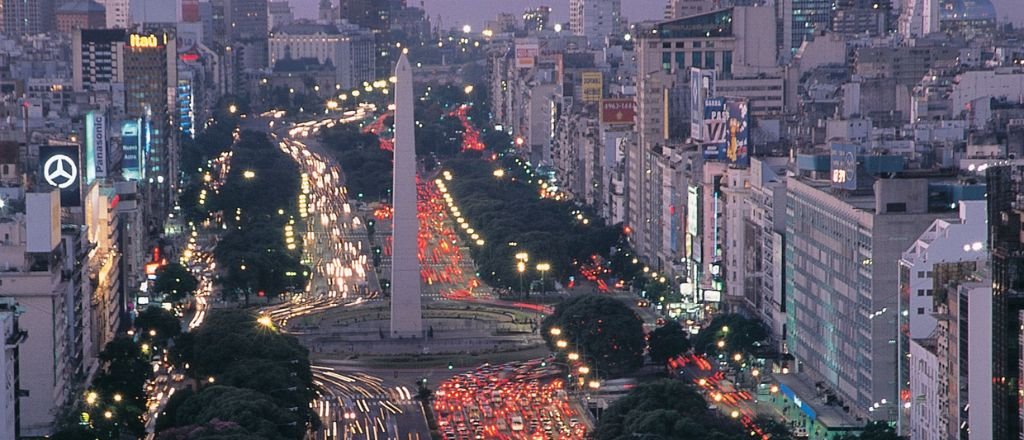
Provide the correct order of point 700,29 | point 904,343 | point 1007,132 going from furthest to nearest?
point 700,29
point 1007,132
point 904,343

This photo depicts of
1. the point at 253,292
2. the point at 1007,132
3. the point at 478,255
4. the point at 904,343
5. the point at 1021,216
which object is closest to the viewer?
the point at 1021,216

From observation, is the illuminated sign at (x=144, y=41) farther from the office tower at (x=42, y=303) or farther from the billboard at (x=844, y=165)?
the billboard at (x=844, y=165)

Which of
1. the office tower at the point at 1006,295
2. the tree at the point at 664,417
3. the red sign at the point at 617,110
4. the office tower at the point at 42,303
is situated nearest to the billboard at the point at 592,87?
the red sign at the point at 617,110

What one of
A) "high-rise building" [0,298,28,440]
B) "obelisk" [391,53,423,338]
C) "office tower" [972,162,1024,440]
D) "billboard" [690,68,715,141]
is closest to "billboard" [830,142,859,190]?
"obelisk" [391,53,423,338]

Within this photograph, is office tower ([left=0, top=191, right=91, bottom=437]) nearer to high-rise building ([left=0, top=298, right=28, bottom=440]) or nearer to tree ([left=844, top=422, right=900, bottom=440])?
high-rise building ([left=0, top=298, right=28, bottom=440])

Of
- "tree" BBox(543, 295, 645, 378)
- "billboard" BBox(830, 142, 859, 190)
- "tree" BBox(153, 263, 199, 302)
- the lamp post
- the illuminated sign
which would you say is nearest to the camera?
"billboard" BBox(830, 142, 859, 190)

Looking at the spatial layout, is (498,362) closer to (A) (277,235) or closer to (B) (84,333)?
(B) (84,333)

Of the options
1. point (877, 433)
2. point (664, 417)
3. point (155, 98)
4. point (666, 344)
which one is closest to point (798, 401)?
point (666, 344)

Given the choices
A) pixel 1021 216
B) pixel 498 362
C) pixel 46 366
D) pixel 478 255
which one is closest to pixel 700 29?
pixel 478 255
